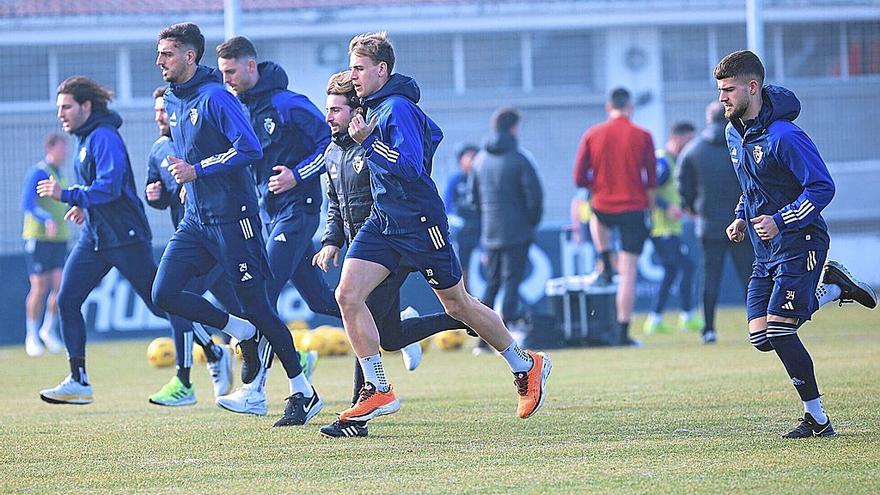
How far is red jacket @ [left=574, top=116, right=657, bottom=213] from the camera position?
1517 centimetres

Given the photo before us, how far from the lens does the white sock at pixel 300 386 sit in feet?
28.4

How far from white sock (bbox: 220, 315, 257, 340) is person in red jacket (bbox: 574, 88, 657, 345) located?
6509 millimetres

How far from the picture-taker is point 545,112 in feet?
79.6

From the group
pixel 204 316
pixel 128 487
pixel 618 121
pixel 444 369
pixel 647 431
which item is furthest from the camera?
pixel 618 121

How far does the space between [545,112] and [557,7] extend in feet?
6.02

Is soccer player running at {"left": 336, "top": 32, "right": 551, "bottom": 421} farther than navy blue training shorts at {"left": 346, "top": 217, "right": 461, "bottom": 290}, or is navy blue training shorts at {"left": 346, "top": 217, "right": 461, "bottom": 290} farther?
navy blue training shorts at {"left": 346, "top": 217, "right": 461, "bottom": 290}

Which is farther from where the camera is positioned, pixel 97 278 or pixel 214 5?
pixel 214 5

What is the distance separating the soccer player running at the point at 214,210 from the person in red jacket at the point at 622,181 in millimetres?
6852

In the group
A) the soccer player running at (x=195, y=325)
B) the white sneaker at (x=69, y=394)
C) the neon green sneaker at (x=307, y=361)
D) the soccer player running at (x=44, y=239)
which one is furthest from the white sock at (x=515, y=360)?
the soccer player running at (x=44, y=239)

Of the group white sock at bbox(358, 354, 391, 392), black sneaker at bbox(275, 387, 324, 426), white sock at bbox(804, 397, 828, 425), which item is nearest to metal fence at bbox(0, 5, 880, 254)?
black sneaker at bbox(275, 387, 324, 426)

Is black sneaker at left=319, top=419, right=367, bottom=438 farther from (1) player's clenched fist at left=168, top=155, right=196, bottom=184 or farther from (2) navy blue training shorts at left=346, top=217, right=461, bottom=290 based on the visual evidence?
(1) player's clenched fist at left=168, top=155, right=196, bottom=184

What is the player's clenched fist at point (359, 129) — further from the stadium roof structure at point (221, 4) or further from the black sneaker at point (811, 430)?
the stadium roof structure at point (221, 4)

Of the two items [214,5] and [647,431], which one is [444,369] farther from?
[214,5]

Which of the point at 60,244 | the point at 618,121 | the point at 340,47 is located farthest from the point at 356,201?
the point at 340,47
